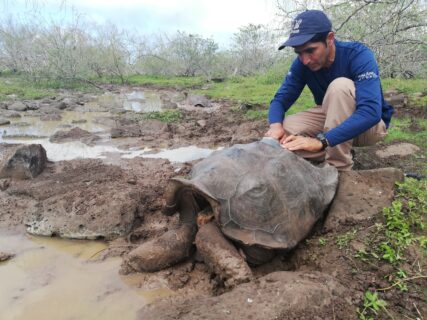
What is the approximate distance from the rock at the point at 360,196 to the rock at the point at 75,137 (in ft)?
16.0

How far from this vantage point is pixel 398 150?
16.9 feet

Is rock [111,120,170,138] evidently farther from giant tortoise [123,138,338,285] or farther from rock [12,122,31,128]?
giant tortoise [123,138,338,285]

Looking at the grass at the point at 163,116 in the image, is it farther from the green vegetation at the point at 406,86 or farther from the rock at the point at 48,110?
the green vegetation at the point at 406,86

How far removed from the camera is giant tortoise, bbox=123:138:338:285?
250cm

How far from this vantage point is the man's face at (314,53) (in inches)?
119

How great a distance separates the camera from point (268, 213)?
8.36ft

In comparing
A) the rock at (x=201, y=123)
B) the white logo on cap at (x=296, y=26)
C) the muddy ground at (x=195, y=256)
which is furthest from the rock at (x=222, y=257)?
the rock at (x=201, y=123)

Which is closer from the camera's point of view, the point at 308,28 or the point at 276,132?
the point at 308,28

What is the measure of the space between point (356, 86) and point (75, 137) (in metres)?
5.42

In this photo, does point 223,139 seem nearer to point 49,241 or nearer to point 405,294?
point 49,241

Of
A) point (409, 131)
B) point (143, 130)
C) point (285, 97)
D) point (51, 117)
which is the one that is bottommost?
point (409, 131)

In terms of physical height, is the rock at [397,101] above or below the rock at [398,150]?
above

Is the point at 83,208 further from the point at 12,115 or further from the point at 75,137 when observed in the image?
the point at 12,115

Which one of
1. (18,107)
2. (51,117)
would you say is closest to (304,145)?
(51,117)
